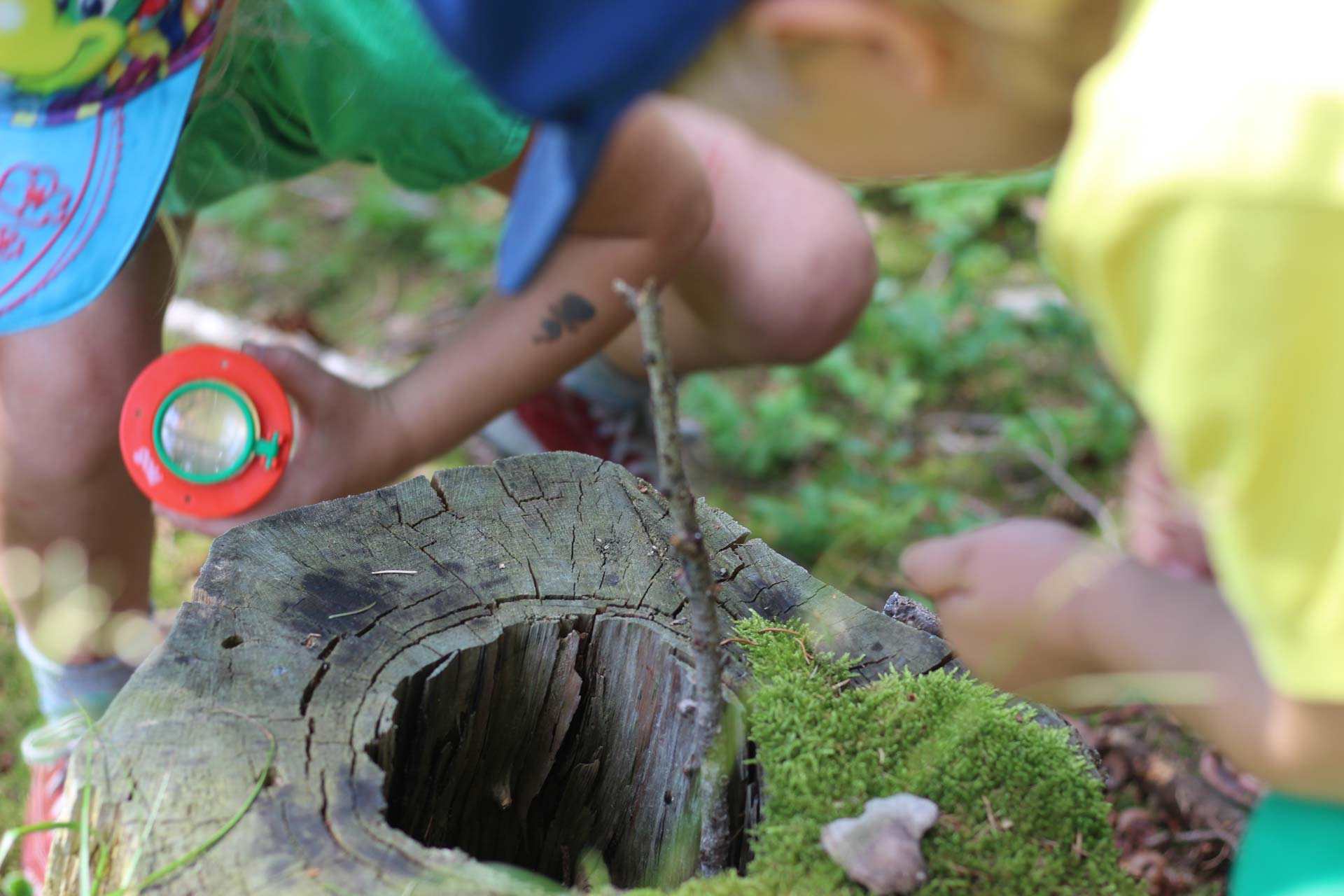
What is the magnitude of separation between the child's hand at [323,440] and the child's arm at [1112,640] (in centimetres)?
111

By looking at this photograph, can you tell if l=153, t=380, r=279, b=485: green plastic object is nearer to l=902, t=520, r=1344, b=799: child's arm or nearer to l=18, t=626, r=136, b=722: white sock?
l=18, t=626, r=136, b=722: white sock

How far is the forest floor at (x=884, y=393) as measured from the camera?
6.85 ft

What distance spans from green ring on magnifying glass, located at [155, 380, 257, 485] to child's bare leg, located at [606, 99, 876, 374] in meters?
0.94

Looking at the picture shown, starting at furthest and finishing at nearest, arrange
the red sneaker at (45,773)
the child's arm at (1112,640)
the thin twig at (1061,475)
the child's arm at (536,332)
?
the thin twig at (1061,475), the child's arm at (536,332), the red sneaker at (45,773), the child's arm at (1112,640)

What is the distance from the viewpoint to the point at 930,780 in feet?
3.94

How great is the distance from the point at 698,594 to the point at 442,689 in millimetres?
359

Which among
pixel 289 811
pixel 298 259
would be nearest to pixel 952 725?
pixel 289 811

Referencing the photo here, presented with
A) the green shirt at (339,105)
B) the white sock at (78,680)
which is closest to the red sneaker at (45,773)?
the white sock at (78,680)

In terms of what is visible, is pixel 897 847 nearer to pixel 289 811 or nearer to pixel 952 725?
pixel 952 725

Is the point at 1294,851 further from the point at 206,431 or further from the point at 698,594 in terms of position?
the point at 206,431

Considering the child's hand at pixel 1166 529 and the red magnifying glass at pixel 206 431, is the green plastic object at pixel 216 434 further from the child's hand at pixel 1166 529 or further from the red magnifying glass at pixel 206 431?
the child's hand at pixel 1166 529

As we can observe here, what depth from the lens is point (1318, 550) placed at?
0.84 metres

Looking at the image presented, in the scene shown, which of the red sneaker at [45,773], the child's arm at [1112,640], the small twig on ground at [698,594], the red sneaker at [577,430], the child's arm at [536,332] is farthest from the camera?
the red sneaker at [577,430]

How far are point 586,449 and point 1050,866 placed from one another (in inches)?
63.7
